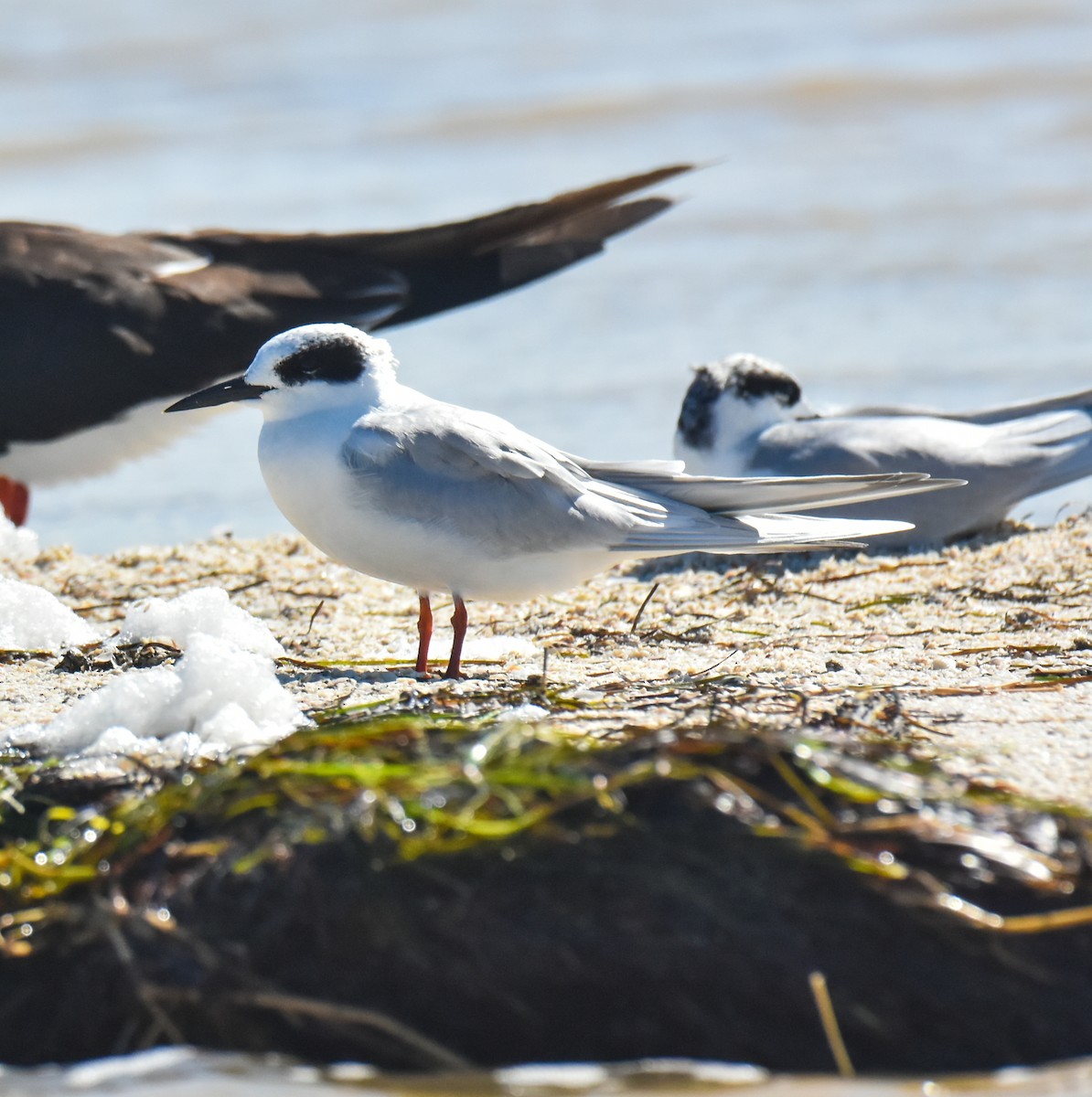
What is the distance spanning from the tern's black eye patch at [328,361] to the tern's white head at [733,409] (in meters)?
2.09

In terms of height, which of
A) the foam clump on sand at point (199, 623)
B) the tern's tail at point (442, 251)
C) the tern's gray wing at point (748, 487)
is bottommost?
the foam clump on sand at point (199, 623)

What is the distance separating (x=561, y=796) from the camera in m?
2.52

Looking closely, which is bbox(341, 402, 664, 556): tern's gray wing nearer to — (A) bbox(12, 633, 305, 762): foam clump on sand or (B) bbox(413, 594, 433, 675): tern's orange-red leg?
(B) bbox(413, 594, 433, 675): tern's orange-red leg

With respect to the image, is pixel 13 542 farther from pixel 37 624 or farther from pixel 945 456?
pixel 945 456

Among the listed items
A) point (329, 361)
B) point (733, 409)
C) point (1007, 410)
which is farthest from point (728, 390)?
point (329, 361)

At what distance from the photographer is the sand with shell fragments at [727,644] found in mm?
3088

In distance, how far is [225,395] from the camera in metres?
3.93

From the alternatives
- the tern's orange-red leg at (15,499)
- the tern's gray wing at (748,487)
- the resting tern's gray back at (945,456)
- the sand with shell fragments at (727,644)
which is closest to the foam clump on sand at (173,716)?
the sand with shell fragments at (727,644)

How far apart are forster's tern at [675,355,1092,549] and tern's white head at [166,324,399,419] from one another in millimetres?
1888

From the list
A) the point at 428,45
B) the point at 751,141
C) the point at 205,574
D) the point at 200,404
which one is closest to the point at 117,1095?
the point at 200,404

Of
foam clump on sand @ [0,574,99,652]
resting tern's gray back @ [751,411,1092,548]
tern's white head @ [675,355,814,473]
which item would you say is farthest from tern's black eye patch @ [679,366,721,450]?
foam clump on sand @ [0,574,99,652]

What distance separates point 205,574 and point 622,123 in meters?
7.56

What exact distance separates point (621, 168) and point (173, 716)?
8.29m

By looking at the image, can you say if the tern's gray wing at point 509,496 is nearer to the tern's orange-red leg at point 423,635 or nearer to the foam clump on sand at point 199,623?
the tern's orange-red leg at point 423,635
